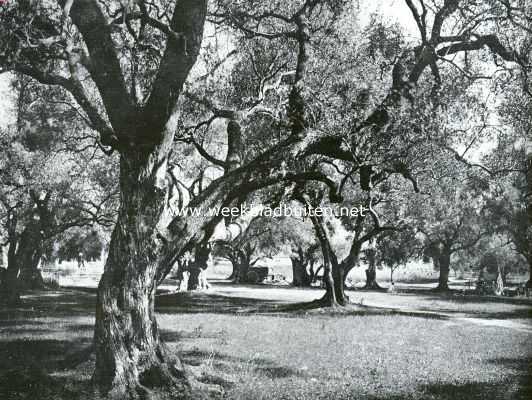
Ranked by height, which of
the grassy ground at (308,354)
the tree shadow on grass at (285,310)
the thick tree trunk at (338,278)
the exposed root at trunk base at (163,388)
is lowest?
the tree shadow on grass at (285,310)

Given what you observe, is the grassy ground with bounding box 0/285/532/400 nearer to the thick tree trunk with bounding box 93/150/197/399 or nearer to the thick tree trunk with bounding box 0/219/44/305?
the thick tree trunk with bounding box 93/150/197/399

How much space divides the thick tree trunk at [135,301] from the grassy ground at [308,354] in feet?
2.65

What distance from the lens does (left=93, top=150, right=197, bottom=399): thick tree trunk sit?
768 centimetres

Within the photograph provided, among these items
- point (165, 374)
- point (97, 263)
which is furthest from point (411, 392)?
point (97, 263)

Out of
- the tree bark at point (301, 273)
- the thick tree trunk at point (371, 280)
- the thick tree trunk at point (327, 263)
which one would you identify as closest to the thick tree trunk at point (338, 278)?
the thick tree trunk at point (327, 263)

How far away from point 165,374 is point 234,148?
503cm

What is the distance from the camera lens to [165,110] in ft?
26.8

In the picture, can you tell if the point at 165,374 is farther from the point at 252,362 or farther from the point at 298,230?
the point at 298,230

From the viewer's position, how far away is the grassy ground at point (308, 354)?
28.1ft

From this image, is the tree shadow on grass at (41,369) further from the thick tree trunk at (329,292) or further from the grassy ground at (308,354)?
the thick tree trunk at (329,292)

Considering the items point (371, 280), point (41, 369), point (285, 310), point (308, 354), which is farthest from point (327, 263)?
point (371, 280)

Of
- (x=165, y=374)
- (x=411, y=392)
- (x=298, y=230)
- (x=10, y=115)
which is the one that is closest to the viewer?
(x=165, y=374)

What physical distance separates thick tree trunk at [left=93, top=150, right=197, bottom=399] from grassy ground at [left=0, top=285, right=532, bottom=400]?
Answer: 2.65 ft

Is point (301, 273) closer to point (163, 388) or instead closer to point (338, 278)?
point (338, 278)
